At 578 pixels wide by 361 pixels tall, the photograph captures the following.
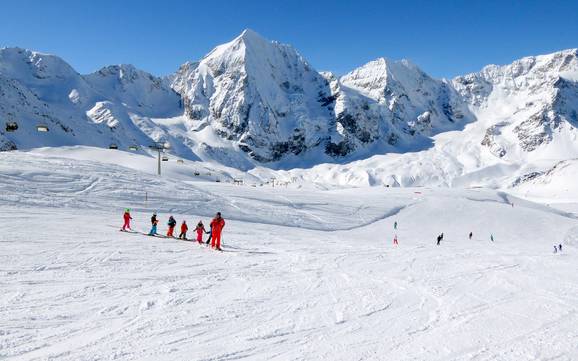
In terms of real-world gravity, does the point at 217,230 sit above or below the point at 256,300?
above

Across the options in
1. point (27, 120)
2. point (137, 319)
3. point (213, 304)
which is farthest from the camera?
point (27, 120)

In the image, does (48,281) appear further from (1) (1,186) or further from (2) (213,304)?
(1) (1,186)

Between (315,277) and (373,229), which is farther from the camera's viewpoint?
(373,229)

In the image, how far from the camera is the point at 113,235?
2136 centimetres

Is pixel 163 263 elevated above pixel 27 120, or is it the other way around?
pixel 27 120

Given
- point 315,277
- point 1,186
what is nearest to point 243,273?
point 315,277

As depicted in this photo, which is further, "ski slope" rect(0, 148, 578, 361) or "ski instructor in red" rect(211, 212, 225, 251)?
"ski instructor in red" rect(211, 212, 225, 251)

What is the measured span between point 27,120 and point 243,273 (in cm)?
18390

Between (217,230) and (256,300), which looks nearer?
(256,300)

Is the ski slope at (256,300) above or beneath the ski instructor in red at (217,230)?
beneath

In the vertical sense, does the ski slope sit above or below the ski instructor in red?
below

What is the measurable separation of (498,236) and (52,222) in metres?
45.1

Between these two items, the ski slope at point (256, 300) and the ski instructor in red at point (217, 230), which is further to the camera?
the ski instructor in red at point (217, 230)

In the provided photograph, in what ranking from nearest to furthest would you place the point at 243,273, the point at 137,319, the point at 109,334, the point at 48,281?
1. the point at 109,334
2. the point at 137,319
3. the point at 48,281
4. the point at 243,273
